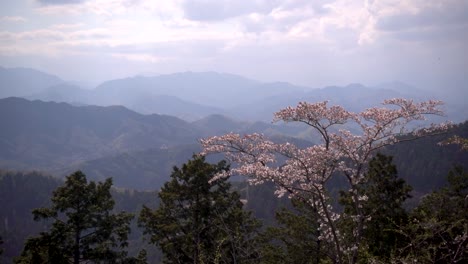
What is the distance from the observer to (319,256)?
16.6m

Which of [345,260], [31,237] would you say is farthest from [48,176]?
[345,260]

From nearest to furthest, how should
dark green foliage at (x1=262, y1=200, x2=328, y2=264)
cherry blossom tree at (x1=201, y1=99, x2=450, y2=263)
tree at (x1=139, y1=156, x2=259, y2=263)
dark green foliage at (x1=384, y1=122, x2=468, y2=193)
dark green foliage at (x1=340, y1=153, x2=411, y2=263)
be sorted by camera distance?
cherry blossom tree at (x1=201, y1=99, x2=450, y2=263)
dark green foliage at (x1=262, y1=200, x2=328, y2=264)
dark green foliage at (x1=340, y1=153, x2=411, y2=263)
tree at (x1=139, y1=156, x2=259, y2=263)
dark green foliage at (x1=384, y1=122, x2=468, y2=193)

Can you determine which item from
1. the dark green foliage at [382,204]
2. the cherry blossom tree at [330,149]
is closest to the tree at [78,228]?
the cherry blossom tree at [330,149]

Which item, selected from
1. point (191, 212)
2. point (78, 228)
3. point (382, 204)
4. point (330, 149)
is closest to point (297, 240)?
point (382, 204)

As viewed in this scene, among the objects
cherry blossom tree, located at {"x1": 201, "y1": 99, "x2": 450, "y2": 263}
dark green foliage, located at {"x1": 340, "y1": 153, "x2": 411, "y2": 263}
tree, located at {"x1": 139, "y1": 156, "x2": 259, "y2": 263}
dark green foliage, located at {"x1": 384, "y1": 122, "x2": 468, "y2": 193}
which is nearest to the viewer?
cherry blossom tree, located at {"x1": 201, "y1": 99, "x2": 450, "y2": 263}

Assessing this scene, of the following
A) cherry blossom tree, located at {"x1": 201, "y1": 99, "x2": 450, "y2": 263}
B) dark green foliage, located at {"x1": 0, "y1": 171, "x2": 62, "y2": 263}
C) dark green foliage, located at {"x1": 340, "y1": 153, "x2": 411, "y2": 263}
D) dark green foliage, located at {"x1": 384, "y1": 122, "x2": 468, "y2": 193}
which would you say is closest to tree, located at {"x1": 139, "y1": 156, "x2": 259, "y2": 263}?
dark green foliage, located at {"x1": 340, "y1": 153, "x2": 411, "y2": 263}

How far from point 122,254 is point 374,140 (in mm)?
17503

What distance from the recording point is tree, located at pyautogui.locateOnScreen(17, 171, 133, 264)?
19750mm

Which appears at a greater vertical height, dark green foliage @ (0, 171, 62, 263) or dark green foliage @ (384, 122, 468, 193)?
dark green foliage @ (384, 122, 468, 193)

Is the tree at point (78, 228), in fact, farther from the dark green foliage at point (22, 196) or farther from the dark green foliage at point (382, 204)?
the dark green foliage at point (22, 196)

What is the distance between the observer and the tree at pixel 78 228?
19.8 m

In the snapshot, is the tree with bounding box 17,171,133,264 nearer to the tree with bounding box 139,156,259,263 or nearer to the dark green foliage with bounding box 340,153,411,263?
the tree with bounding box 139,156,259,263

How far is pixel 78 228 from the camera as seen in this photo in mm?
20656

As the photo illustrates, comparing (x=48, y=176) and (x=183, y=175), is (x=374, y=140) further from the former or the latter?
(x=48, y=176)
